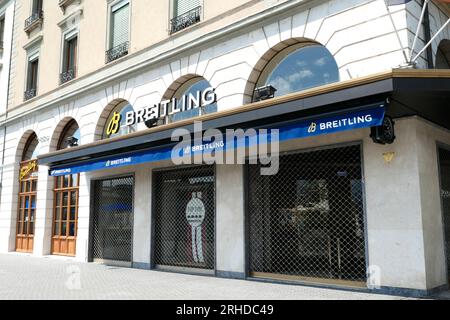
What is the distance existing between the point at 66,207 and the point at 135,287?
770 cm

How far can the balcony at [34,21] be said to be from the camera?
56.6 ft

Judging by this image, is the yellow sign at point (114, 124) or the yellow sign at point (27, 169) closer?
the yellow sign at point (114, 124)

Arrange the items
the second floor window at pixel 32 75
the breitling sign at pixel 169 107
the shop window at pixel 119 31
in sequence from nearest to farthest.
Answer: the breitling sign at pixel 169 107 → the shop window at pixel 119 31 → the second floor window at pixel 32 75

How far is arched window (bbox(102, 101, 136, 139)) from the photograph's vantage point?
12.6 m

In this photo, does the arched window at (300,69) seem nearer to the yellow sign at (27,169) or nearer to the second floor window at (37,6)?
the yellow sign at (27,169)

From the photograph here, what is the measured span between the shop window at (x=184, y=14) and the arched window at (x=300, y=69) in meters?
2.85

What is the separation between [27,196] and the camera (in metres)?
17.1

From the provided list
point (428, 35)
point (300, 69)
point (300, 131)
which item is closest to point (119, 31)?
point (300, 69)

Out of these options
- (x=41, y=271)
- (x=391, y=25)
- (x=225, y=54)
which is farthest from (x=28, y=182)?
(x=391, y=25)

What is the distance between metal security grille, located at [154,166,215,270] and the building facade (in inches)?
1.5

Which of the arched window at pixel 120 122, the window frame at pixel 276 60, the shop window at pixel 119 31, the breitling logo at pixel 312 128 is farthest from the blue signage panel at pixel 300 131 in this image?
the shop window at pixel 119 31

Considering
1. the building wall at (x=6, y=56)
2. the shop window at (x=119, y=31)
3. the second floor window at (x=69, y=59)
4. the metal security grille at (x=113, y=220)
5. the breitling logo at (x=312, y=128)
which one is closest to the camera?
the breitling logo at (x=312, y=128)

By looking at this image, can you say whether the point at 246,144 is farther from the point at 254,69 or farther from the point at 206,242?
the point at 206,242
